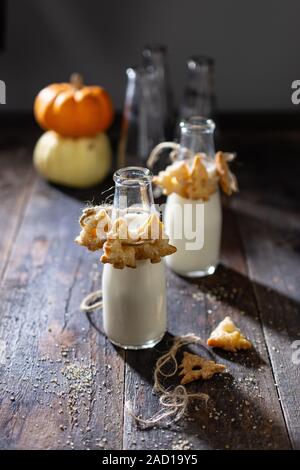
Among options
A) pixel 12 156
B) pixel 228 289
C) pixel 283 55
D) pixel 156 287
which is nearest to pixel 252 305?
pixel 228 289

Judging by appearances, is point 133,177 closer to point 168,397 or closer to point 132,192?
point 132,192

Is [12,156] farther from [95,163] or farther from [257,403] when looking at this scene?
[257,403]

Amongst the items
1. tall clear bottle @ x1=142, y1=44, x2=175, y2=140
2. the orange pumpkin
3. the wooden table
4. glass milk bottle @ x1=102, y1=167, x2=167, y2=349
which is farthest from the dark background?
glass milk bottle @ x1=102, y1=167, x2=167, y2=349

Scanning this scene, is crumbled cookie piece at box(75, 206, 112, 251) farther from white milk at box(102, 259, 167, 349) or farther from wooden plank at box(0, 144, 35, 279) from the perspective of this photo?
A: wooden plank at box(0, 144, 35, 279)

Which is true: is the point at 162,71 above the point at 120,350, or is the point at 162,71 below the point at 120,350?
above

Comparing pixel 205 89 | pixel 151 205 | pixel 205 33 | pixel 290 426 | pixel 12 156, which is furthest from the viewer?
pixel 205 33

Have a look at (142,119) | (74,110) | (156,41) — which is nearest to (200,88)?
(142,119)

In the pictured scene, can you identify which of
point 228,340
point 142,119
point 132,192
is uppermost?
point 132,192

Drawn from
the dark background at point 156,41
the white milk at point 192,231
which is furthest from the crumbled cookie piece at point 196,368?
the dark background at point 156,41
